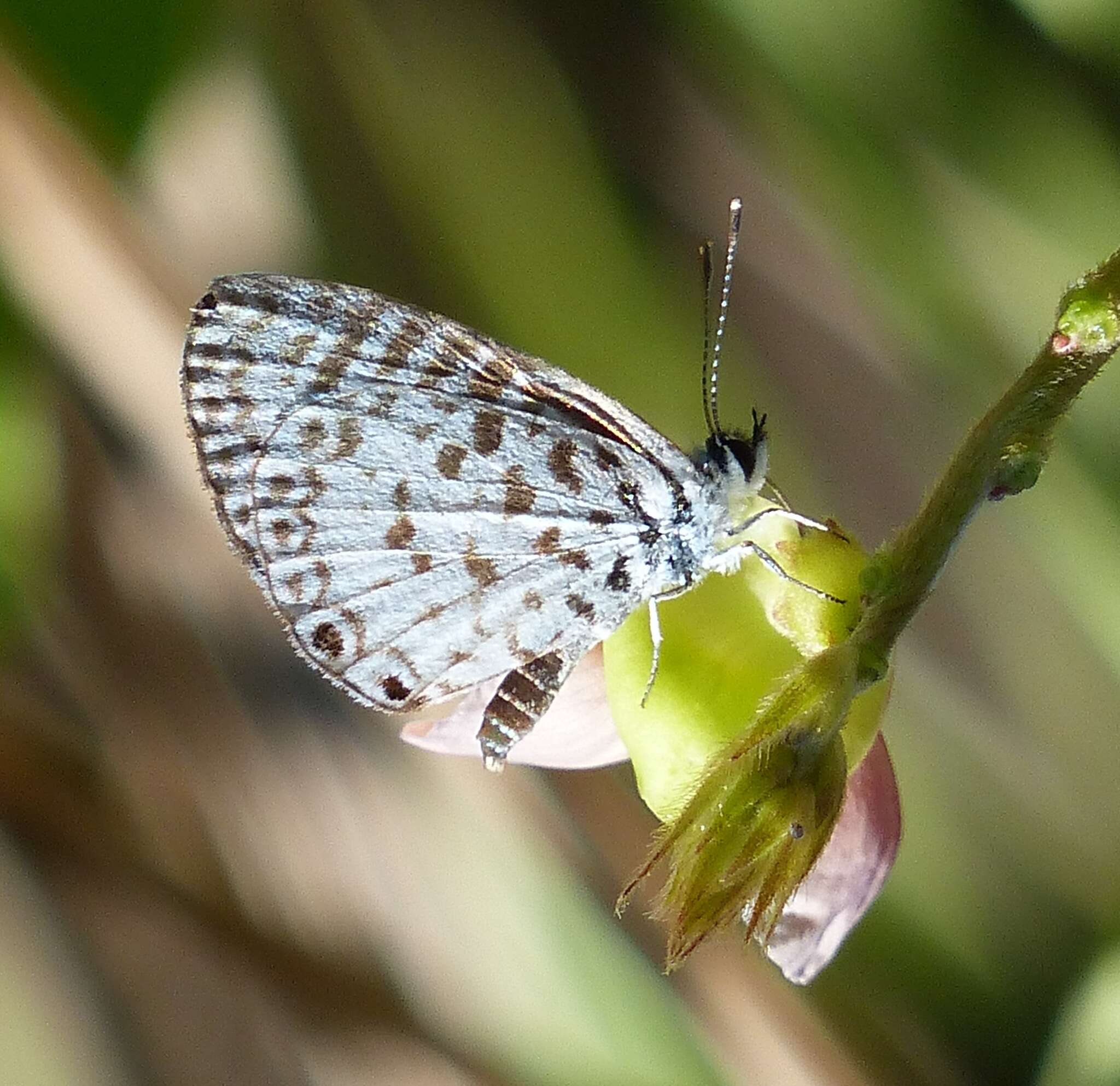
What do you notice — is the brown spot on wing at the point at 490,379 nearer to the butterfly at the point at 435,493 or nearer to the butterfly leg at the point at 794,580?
the butterfly at the point at 435,493

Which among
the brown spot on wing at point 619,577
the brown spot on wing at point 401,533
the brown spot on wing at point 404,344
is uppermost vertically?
the brown spot on wing at point 404,344

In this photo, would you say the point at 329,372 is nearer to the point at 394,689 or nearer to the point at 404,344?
the point at 404,344

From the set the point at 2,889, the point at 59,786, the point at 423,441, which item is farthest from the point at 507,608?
the point at 2,889

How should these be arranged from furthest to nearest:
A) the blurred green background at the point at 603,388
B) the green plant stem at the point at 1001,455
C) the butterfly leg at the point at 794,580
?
the blurred green background at the point at 603,388 → the butterfly leg at the point at 794,580 → the green plant stem at the point at 1001,455

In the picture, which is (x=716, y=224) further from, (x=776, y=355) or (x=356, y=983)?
(x=356, y=983)

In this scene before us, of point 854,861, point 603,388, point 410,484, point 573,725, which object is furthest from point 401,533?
point 603,388

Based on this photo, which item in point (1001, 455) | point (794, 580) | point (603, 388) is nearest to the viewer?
point (1001, 455)

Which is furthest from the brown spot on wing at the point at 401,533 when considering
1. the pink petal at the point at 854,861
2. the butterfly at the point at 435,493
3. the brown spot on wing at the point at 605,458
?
the pink petal at the point at 854,861
